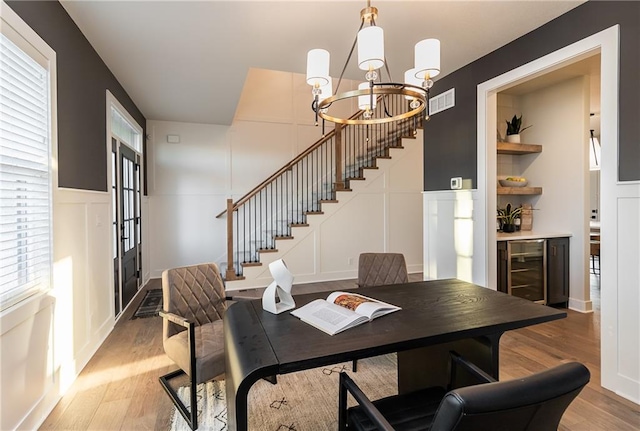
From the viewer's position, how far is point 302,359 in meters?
1.19

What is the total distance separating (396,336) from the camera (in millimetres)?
1394

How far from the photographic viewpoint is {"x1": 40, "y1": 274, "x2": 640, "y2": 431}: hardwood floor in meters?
1.91

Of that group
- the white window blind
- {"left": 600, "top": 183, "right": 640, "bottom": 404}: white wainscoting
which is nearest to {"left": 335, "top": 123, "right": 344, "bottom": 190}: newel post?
{"left": 600, "top": 183, "right": 640, "bottom": 404}: white wainscoting

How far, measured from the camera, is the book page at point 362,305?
161 centimetres

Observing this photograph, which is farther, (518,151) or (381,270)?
(518,151)

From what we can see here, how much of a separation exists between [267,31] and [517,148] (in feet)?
11.0

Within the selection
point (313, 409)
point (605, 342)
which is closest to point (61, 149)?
point (313, 409)

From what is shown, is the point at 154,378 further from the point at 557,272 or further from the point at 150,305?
the point at 557,272

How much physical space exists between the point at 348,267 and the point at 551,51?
4.00 metres

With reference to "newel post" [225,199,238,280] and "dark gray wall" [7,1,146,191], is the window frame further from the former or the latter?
"newel post" [225,199,238,280]

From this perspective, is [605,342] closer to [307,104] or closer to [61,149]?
[61,149]

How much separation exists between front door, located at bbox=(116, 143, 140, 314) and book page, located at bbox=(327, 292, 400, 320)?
3152 millimetres

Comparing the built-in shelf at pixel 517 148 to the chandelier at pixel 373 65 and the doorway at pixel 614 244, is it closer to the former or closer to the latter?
the doorway at pixel 614 244

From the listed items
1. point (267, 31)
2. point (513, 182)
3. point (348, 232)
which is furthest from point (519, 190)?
point (267, 31)
